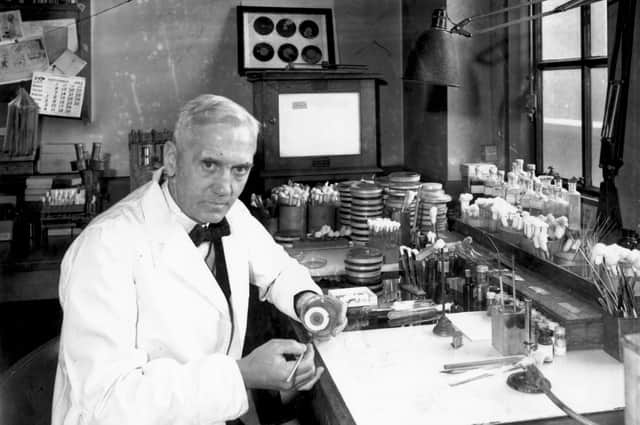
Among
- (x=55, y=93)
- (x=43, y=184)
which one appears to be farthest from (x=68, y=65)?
(x=43, y=184)

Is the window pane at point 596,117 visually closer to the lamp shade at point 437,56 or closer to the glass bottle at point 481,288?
the lamp shade at point 437,56

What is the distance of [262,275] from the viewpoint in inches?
112

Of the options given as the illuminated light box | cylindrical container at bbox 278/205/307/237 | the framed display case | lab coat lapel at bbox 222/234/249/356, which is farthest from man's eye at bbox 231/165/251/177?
the framed display case

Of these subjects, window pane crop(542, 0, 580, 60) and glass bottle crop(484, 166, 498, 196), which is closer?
window pane crop(542, 0, 580, 60)

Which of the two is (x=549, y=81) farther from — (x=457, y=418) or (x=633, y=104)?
(x=457, y=418)

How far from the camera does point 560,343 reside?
2.34 metres

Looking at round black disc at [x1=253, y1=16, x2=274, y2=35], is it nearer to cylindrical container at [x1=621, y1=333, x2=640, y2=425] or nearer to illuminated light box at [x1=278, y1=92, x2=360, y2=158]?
illuminated light box at [x1=278, y1=92, x2=360, y2=158]

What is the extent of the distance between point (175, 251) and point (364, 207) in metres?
2.03

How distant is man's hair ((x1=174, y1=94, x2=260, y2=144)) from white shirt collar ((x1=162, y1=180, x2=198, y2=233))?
22cm

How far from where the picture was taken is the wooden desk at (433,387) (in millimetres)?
1918

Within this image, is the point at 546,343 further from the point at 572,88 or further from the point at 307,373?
the point at 572,88

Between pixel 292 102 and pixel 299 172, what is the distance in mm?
479

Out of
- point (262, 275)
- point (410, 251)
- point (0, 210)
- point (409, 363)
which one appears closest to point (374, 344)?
point (409, 363)

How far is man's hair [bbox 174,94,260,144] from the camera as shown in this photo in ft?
7.23
